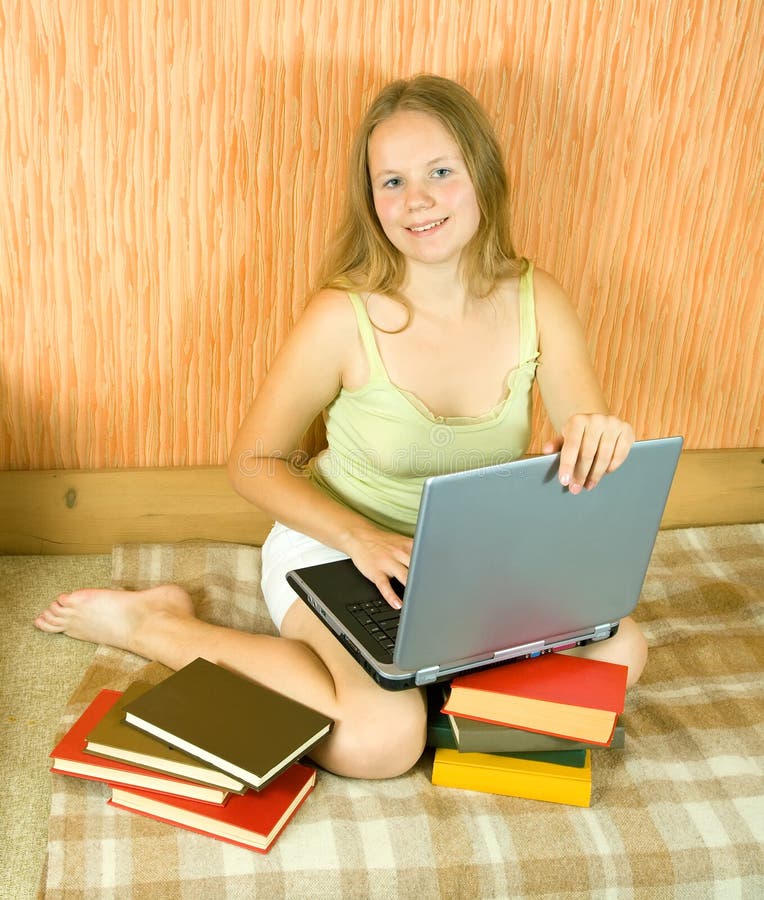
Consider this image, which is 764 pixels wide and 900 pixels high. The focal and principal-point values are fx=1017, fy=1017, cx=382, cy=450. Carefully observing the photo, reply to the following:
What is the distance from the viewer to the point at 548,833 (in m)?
1.16

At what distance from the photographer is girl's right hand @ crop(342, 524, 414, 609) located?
125 centimetres

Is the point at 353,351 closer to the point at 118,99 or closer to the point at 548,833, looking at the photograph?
the point at 118,99

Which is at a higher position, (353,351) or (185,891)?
(353,351)

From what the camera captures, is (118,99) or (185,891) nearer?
(185,891)

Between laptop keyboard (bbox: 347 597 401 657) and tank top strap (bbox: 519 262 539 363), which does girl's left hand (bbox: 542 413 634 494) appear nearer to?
laptop keyboard (bbox: 347 597 401 657)

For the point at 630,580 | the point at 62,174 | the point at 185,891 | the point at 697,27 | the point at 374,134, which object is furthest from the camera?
the point at 697,27

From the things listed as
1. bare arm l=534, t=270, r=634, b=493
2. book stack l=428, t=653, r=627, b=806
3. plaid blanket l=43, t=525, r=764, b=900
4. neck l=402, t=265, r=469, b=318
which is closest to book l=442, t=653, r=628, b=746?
book stack l=428, t=653, r=627, b=806

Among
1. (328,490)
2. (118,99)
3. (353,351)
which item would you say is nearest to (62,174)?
(118,99)

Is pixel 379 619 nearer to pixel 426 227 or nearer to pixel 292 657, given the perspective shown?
pixel 292 657

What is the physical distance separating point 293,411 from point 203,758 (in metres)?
0.52

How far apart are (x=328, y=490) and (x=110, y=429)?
1.34ft

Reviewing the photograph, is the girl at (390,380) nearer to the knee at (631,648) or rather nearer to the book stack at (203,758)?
the knee at (631,648)

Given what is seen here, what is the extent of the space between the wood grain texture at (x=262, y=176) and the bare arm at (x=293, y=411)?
0.24 meters

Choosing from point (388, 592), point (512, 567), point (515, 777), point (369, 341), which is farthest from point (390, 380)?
point (515, 777)
